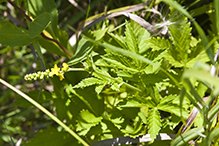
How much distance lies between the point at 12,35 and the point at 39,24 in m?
0.21

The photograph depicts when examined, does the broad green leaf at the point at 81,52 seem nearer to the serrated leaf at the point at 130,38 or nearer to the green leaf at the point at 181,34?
the serrated leaf at the point at 130,38

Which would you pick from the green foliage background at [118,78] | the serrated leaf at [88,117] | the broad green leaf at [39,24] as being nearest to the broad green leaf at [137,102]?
the green foliage background at [118,78]

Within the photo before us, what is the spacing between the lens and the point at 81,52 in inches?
52.4

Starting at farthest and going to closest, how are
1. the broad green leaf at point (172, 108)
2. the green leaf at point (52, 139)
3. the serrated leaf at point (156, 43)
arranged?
1. the green leaf at point (52, 139)
2. the serrated leaf at point (156, 43)
3. the broad green leaf at point (172, 108)

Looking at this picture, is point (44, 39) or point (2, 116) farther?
point (2, 116)

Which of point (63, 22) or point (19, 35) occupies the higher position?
point (63, 22)

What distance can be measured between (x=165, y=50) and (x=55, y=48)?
698 millimetres

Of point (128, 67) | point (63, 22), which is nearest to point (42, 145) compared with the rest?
point (128, 67)

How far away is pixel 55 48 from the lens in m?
1.31

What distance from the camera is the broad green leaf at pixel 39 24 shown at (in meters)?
1.05

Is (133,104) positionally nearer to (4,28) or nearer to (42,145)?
(42,145)

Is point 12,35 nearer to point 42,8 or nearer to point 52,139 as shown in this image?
point 42,8

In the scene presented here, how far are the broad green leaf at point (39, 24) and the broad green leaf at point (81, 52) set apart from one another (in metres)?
0.31

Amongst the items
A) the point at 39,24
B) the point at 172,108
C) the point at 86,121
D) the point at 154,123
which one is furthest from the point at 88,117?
the point at 39,24
